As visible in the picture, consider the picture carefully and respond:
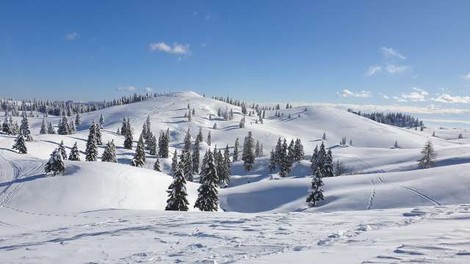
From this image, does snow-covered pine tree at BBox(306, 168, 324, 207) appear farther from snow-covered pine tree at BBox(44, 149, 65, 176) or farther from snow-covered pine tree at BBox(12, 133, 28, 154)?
snow-covered pine tree at BBox(12, 133, 28, 154)

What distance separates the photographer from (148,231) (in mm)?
19453

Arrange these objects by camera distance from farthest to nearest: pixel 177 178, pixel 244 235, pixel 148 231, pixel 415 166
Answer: pixel 415 166
pixel 177 178
pixel 148 231
pixel 244 235

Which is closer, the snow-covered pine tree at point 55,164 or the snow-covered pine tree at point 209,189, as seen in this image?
the snow-covered pine tree at point 209,189

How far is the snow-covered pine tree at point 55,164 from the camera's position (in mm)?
54375

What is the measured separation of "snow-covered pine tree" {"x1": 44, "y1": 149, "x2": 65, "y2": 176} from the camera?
54.4 m

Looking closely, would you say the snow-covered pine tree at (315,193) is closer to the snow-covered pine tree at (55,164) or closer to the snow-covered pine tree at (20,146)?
the snow-covered pine tree at (55,164)

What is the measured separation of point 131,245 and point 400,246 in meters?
11.0

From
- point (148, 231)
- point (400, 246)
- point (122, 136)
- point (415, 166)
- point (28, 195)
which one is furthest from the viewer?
point (122, 136)

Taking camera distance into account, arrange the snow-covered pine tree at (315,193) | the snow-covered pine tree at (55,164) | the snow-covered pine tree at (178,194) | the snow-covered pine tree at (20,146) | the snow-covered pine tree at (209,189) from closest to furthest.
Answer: the snow-covered pine tree at (178,194), the snow-covered pine tree at (209,189), the snow-covered pine tree at (55,164), the snow-covered pine tree at (315,193), the snow-covered pine tree at (20,146)

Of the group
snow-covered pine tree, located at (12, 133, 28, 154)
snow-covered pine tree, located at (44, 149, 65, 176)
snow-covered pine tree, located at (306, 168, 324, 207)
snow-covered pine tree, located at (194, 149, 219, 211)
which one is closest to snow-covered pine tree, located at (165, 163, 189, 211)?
snow-covered pine tree, located at (194, 149, 219, 211)

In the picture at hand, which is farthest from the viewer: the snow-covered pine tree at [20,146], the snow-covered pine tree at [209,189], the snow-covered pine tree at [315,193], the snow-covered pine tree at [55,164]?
the snow-covered pine tree at [20,146]

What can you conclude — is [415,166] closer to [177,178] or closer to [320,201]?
[320,201]

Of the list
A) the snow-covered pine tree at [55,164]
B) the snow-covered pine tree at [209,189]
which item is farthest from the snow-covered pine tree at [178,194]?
the snow-covered pine tree at [55,164]

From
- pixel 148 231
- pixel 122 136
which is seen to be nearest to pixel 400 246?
pixel 148 231
